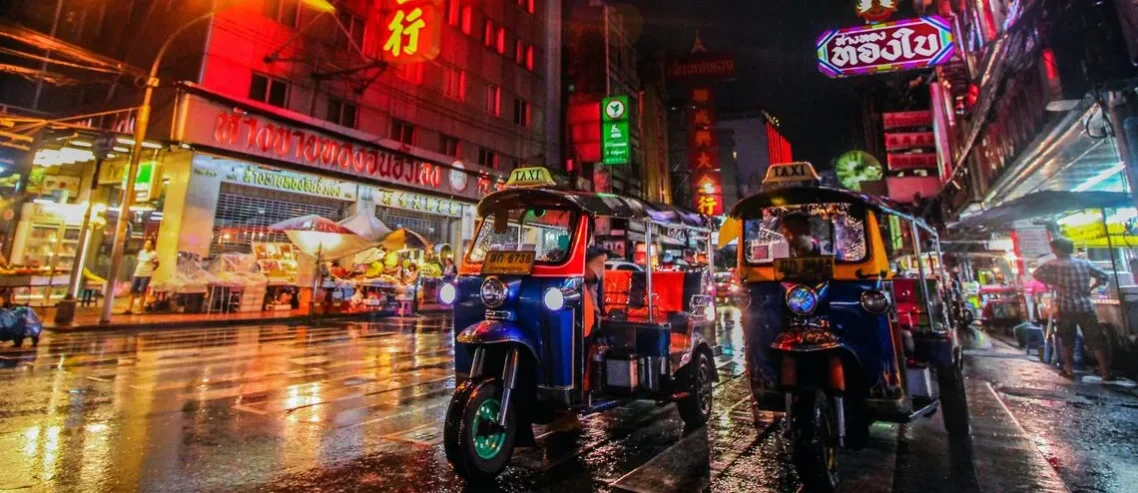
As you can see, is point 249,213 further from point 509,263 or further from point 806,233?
point 806,233

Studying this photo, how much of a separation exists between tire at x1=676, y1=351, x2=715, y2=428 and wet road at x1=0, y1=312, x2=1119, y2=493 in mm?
246

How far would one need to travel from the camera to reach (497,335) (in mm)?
3945

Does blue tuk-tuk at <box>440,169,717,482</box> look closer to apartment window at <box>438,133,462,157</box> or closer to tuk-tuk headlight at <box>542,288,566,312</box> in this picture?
tuk-tuk headlight at <box>542,288,566,312</box>

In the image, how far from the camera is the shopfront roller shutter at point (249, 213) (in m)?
17.8

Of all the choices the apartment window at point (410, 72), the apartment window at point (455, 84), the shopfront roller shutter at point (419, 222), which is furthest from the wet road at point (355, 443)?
the apartment window at point (455, 84)

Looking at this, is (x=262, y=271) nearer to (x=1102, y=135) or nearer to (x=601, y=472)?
(x=601, y=472)

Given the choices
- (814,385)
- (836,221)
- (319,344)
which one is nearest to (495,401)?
(814,385)

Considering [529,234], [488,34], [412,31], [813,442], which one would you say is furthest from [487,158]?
[813,442]

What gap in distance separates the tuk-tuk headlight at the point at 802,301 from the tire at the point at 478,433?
2614mm

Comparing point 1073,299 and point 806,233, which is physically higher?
point 806,233

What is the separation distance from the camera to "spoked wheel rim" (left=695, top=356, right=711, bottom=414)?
18.5 ft

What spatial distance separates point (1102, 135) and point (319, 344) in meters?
15.1

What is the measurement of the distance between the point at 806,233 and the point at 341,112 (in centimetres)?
2079

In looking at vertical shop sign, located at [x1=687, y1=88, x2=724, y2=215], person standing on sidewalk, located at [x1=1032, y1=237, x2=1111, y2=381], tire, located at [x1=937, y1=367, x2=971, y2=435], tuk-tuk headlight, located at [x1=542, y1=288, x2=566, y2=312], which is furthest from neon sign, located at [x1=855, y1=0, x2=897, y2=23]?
vertical shop sign, located at [x1=687, y1=88, x2=724, y2=215]
